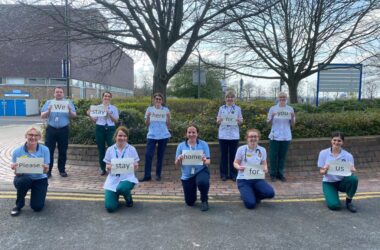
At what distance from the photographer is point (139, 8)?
9484 millimetres

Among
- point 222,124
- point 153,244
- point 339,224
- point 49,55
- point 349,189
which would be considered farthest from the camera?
point 49,55

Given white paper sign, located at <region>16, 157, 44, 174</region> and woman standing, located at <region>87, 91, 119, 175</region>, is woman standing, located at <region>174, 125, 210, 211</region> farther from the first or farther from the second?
woman standing, located at <region>87, 91, 119, 175</region>

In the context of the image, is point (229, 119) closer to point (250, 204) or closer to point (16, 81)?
point (250, 204)

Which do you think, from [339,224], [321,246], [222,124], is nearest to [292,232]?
[321,246]

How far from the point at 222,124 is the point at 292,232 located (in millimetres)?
2997

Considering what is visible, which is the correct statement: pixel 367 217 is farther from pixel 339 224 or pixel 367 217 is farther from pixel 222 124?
pixel 222 124

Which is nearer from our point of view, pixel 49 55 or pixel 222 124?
pixel 222 124

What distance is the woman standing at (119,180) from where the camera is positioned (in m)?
5.17

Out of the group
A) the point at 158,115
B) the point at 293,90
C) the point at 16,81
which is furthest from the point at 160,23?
the point at 16,81

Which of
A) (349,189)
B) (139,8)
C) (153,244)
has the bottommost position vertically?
(153,244)

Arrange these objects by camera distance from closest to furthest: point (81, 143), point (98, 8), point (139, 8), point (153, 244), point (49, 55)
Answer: point (153, 244) < point (81, 143) < point (139, 8) < point (98, 8) < point (49, 55)

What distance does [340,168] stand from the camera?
5.50m

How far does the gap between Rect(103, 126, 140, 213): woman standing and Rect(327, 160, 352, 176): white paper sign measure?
306 centimetres

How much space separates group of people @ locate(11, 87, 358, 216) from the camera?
16.9 feet
